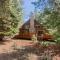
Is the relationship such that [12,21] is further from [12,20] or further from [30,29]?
[30,29]

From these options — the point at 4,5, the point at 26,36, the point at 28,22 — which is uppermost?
the point at 4,5

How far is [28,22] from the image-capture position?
135ft

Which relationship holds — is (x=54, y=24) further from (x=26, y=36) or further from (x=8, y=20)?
(x=26, y=36)

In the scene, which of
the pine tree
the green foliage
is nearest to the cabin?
the pine tree

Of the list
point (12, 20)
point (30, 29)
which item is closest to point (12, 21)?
point (12, 20)

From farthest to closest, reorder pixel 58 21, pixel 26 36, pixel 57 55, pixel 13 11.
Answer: pixel 26 36 → pixel 13 11 → pixel 57 55 → pixel 58 21

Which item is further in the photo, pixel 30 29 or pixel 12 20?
pixel 30 29

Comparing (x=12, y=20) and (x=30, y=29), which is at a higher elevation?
(x=12, y=20)

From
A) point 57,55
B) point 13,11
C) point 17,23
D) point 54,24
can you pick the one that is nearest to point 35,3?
point 54,24

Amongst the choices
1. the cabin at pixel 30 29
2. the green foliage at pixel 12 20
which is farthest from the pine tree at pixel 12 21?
the cabin at pixel 30 29

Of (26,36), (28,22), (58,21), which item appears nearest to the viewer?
(58,21)

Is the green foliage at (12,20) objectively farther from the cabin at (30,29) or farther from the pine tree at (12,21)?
the cabin at (30,29)

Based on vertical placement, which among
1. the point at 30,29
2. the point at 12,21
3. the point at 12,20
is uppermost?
the point at 12,20

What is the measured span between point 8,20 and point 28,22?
1436 centimetres
